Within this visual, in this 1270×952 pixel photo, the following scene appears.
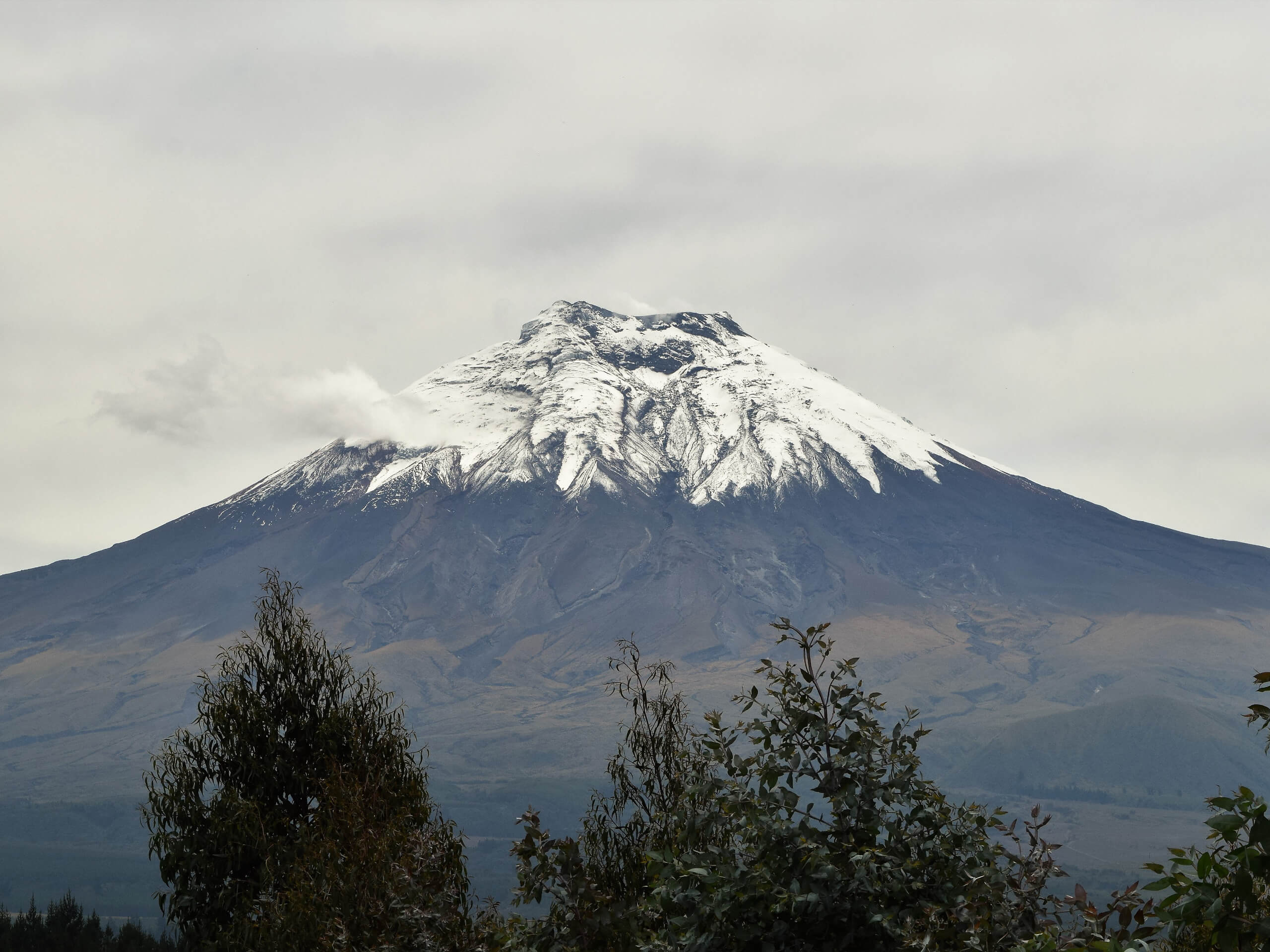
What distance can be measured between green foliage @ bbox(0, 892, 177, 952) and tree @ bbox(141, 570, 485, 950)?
26337 mm

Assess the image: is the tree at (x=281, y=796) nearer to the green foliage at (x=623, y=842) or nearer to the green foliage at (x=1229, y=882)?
the green foliage at (x=623, y=842)

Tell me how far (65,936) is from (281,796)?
1247 inches

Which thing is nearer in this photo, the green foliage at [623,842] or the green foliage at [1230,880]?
the green foliage at [1230,880]

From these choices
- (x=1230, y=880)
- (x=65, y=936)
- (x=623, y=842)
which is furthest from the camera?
(x=65, y=936)

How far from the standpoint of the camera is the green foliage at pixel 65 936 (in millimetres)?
45594

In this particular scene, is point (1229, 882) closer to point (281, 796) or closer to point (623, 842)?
point (623, 842)

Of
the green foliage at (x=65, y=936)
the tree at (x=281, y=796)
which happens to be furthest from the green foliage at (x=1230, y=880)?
the green foliage at (x=65, y=936)

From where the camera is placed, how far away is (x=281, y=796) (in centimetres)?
2244

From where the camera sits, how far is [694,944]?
7090 millimetres

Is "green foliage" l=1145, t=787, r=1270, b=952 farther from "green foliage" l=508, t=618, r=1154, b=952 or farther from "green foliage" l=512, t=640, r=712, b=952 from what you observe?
"green foliage" l=512, t=640, r=712, b=952

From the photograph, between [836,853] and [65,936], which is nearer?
[836,853]

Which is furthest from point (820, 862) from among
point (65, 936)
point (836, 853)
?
point (65, 936)

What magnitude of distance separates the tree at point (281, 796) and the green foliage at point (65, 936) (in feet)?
86.4

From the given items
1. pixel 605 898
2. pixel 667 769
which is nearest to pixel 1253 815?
pixel 605 898
